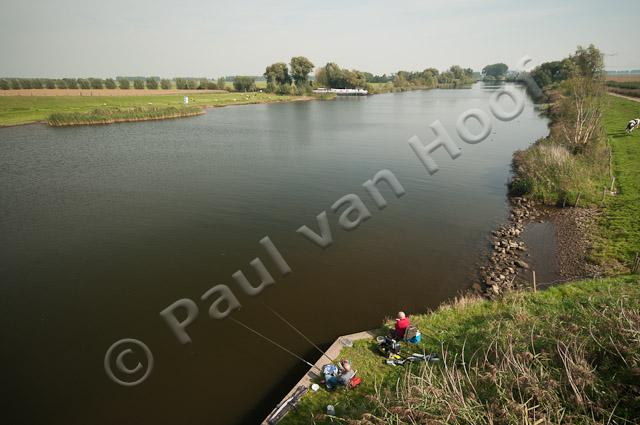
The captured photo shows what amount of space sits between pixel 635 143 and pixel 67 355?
144ft

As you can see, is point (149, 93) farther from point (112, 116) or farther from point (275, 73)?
point (112, 116)

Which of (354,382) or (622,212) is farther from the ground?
(622,212)

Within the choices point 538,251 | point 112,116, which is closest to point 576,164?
point 538,251

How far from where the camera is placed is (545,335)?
8.41 meters

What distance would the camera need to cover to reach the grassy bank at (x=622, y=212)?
50.4 ft

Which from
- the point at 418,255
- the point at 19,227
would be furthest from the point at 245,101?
the point at 418,255

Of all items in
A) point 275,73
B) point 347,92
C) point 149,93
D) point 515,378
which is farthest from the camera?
point 347,92

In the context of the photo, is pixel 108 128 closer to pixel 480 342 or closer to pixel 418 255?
pixel 418 255

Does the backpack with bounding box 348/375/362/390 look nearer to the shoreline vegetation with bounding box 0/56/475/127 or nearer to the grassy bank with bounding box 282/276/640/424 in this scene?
the grassy bank with bounding box 282/276/640/424

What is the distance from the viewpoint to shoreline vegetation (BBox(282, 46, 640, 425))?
5.52m

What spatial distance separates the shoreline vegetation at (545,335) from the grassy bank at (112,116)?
197 ft

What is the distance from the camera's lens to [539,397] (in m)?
5.38

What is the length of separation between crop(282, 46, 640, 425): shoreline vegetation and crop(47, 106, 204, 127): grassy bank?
60172mm

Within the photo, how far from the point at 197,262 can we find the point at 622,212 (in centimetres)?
2299
